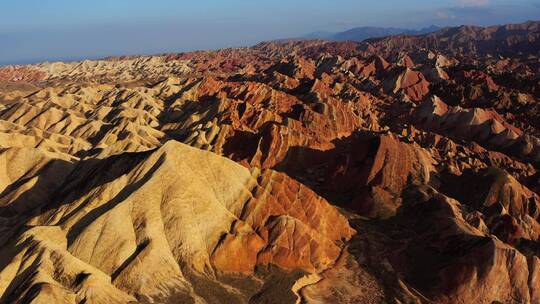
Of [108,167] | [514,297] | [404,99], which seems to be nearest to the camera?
[514,297]

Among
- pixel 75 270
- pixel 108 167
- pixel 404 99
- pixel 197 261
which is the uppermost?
pixel 108 167

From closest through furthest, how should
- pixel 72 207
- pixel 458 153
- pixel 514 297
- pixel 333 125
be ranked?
1. pixel 514 297
2. pixel 72 207
3. pixel 458 153
4. pixel 333 125

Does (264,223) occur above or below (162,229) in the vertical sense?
below

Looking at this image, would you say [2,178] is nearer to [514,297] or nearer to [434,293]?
[434,293]

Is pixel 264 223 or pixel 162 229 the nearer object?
pixel 162 229

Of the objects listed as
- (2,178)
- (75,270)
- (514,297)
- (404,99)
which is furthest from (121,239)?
(404,99)

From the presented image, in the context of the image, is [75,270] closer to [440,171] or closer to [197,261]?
[197,261]

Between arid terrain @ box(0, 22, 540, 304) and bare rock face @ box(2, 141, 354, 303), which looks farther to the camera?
arid terrain @ box(0, 22, 540, 304)

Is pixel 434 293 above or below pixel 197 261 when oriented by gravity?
below

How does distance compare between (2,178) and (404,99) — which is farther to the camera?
(404,99)

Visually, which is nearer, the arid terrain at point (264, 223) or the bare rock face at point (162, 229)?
the bare rock face at point (162, 229)
